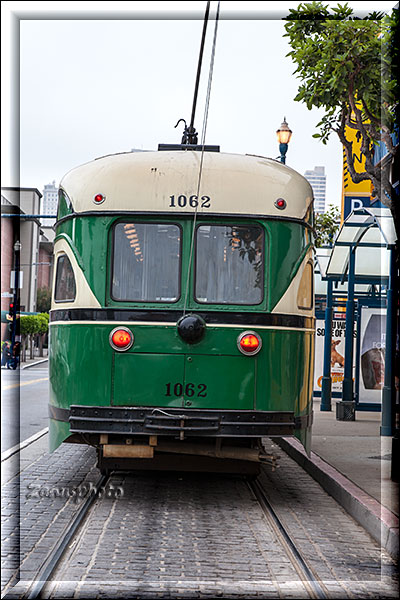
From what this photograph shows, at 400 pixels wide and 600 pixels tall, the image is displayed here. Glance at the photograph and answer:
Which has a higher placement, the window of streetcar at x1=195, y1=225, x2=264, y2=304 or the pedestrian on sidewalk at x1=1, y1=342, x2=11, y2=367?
the window of streetcar at x1=195, y1=225, x2=264, y2=304

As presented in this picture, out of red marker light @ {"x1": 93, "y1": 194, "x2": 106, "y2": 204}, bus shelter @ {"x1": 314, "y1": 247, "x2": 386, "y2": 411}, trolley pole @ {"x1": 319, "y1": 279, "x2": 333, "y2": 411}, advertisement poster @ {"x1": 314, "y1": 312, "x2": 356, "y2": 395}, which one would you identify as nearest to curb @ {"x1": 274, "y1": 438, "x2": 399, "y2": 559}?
red marker light @ {"x1": 93, "y1": 194, "x2": 106, "y2": 204}

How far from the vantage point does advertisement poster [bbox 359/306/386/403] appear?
54.6ft

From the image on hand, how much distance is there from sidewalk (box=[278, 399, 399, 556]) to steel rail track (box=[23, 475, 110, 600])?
8.17ft

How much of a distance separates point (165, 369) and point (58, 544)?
1.92 meters

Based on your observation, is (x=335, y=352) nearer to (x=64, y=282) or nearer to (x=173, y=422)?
(x=64, y=282)

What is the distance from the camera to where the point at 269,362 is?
25.7ft

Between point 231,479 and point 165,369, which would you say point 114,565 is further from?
point 231,479

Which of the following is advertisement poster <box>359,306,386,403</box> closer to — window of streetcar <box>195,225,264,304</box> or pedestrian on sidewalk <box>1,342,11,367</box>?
window of streetcar <box>195,225,264,304</box>

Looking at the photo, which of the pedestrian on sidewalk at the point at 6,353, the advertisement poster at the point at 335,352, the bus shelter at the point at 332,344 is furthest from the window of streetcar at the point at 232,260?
the pedestrian on sidewalk at the point at 6,353

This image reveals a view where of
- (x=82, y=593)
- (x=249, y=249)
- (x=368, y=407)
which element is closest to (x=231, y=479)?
(x=249, y=249)

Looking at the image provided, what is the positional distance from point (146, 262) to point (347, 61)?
3.74m

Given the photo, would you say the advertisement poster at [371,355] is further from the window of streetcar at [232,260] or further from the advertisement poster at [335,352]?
the window of streetcar at [232,260]

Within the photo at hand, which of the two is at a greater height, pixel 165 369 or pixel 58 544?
pixel 165 369

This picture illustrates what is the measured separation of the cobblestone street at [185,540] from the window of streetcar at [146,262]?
201 cm
